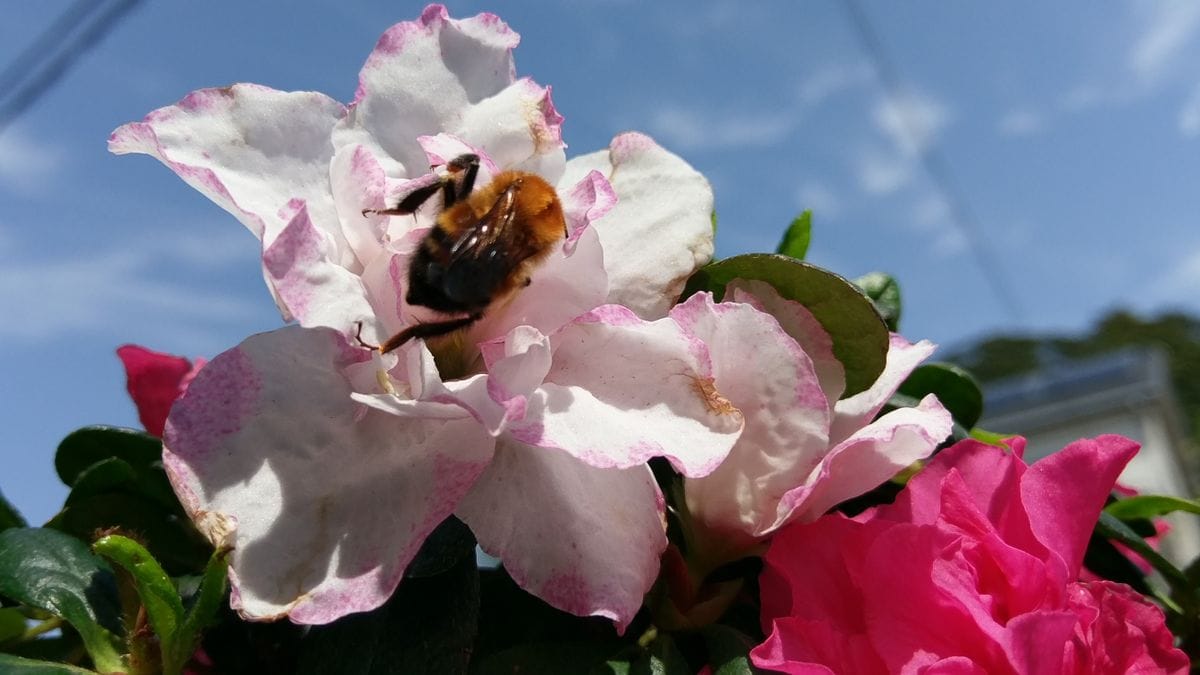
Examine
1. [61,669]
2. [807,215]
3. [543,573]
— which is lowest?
[61,669]

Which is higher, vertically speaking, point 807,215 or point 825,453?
point 807,215

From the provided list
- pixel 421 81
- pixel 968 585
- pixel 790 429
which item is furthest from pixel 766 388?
pixel 421 81

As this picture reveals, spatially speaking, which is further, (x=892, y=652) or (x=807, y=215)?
(x=807, y=215)

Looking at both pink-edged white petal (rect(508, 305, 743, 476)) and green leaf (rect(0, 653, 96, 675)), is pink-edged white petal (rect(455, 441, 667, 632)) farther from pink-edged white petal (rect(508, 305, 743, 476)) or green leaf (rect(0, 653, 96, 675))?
green leaf (rect(0, 653, 96, 675))

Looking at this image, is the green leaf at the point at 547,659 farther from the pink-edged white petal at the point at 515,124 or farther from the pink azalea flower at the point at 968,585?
the pink-edged white petal at the point at 515,124

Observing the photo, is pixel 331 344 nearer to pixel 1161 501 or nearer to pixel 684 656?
pixel 684 656

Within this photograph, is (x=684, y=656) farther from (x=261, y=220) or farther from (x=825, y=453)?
(x=261, y=220)

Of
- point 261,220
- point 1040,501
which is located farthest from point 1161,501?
point 261,220

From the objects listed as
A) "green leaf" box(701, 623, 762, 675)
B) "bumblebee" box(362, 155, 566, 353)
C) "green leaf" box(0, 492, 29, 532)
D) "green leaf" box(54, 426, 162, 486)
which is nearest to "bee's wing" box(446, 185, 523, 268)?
"bumblebee" box(362, 155, 566, 353)
